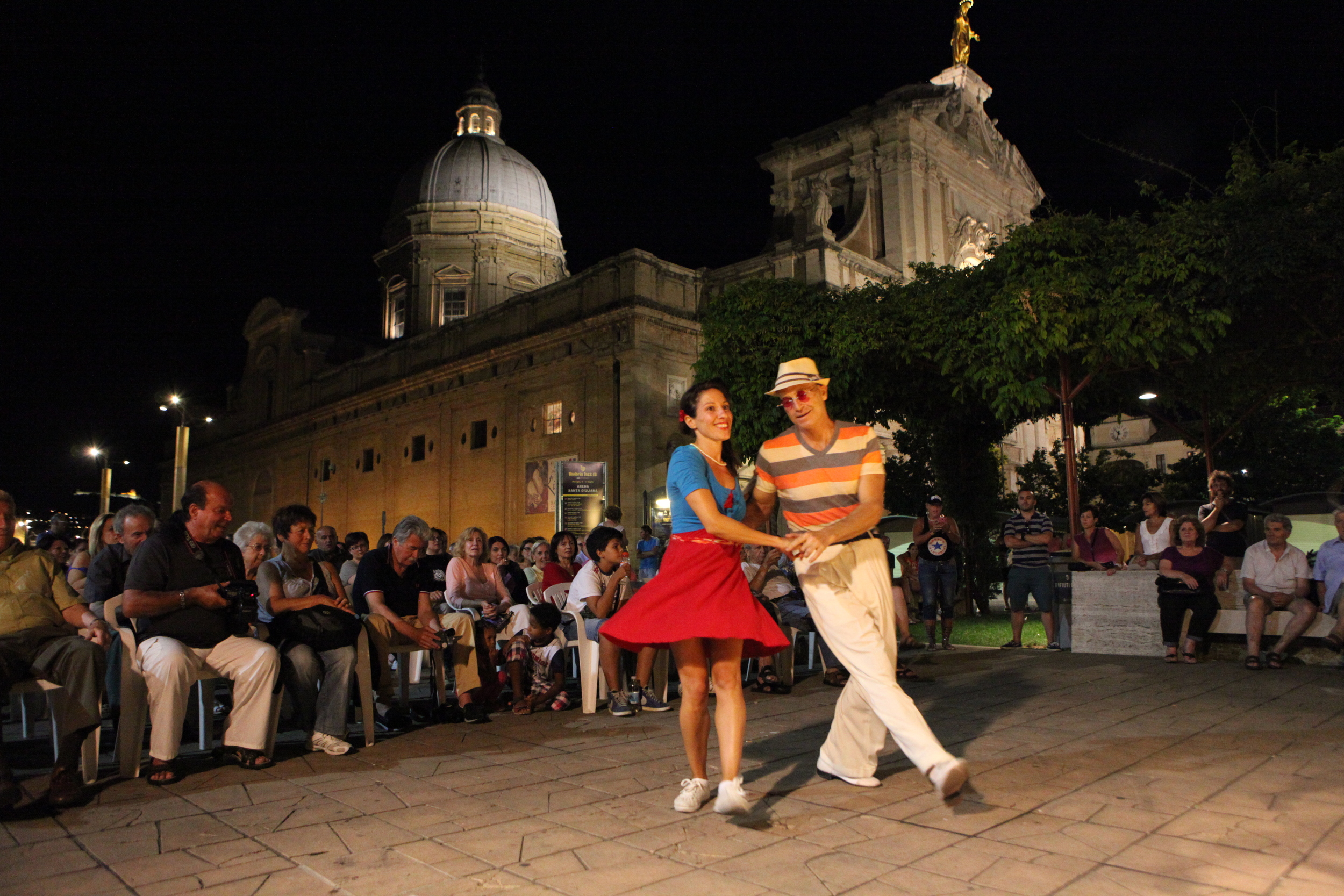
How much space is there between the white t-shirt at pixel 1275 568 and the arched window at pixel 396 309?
44.4m

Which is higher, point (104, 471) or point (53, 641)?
point (104, 471)

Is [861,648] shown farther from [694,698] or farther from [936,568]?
[936,568]

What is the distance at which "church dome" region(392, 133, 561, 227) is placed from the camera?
49.3 m

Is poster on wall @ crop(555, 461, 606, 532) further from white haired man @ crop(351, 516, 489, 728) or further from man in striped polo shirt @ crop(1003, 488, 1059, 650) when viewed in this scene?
white haired man @ crop(351, 516, 489, 728)

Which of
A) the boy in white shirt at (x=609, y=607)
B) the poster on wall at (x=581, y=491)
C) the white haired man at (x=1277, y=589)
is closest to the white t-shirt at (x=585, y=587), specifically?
the boy in white shirt at (x=609, y=607)

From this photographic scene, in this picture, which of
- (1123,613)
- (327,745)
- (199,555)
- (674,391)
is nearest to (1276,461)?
(674,391)

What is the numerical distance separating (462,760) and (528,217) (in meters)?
47.3

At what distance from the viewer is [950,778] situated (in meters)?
3.40

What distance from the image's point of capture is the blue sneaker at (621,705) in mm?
6980

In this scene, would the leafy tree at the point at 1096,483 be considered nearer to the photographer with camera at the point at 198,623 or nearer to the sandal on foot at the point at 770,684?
the sandal on foot at the point at 770,684

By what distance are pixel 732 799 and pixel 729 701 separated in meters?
0.40

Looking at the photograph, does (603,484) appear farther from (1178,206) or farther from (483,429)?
(1178,206)

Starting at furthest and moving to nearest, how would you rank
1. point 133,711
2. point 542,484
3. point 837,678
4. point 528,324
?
point 528,324
point 542,484
point 837,678
point 133,711

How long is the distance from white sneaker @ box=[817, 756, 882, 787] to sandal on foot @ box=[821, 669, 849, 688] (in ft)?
12.3
